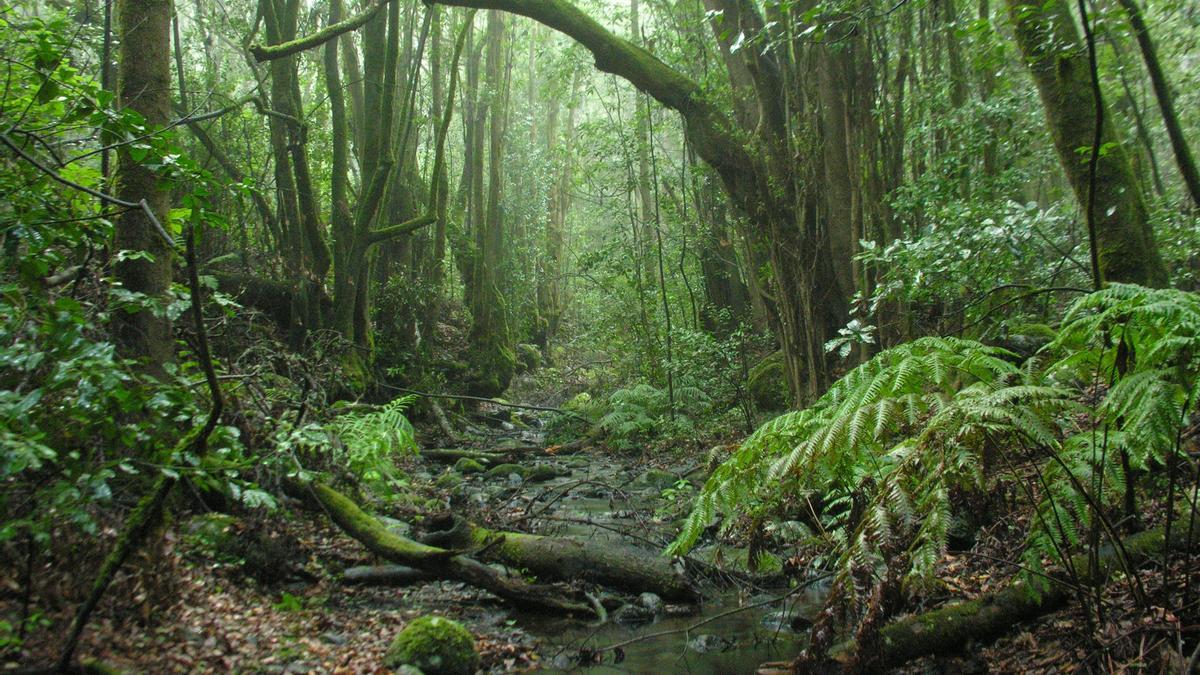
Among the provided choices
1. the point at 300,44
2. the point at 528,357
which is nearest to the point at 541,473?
the point at 300,44

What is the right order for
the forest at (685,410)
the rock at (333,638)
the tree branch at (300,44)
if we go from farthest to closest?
the tree branch at (300,44) < the rock at (333,638) < the forest at (685,410)

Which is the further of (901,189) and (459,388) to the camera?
(459,388)

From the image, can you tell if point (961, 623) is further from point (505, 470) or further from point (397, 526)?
point (505, 470)

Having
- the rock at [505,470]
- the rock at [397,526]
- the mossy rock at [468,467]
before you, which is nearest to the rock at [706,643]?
the rock at [397,526]

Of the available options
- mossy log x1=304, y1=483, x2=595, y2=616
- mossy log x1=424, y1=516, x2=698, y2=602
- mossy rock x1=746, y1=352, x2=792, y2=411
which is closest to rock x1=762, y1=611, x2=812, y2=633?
mossy log x1=424, y1=516, x2=698, y2=602

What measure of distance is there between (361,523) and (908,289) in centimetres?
444

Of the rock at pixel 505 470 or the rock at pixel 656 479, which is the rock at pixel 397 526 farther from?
the rock at pixel 656 479

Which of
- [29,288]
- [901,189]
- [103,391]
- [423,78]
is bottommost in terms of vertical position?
[103,391]

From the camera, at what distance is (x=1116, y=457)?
8.04ft

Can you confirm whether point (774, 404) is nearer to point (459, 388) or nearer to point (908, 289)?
point (908, 289)

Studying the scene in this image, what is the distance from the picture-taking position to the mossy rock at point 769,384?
424 inches

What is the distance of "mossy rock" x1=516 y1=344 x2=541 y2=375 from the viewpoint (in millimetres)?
21384

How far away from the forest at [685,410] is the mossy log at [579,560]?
0.03 metres

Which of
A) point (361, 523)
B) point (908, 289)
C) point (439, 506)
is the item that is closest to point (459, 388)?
point (439, 506)
